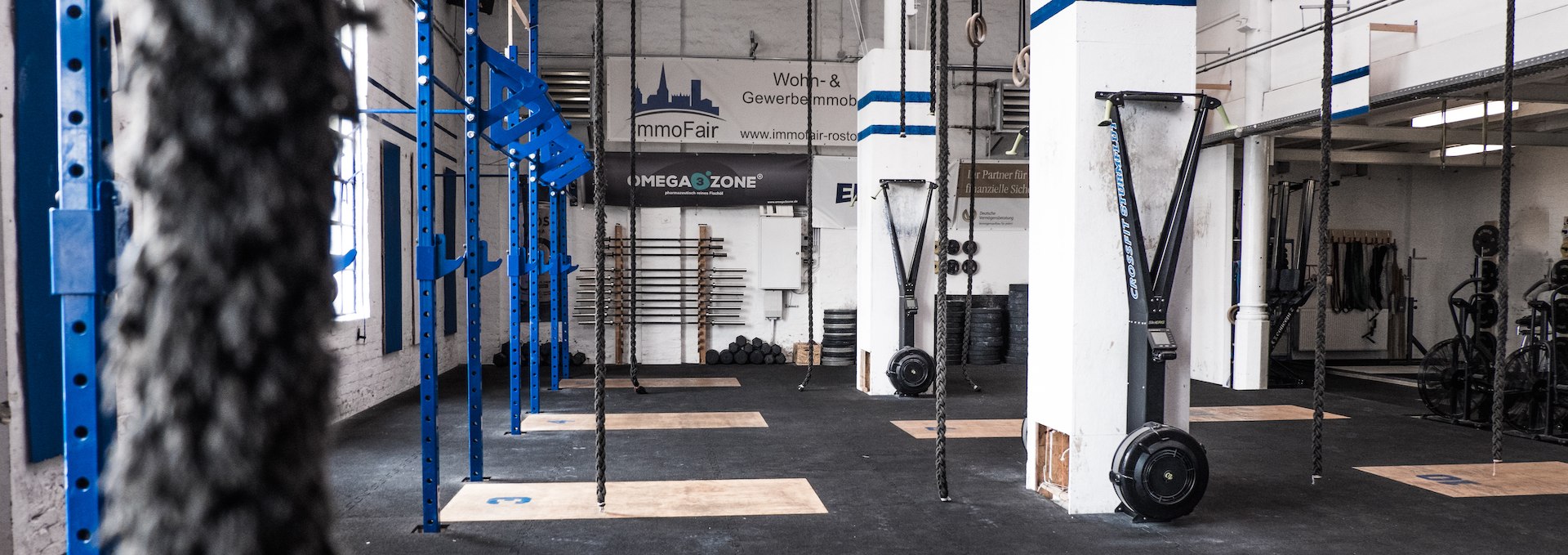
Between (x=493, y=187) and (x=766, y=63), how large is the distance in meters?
3.51

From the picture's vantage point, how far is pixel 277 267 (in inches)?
10.0

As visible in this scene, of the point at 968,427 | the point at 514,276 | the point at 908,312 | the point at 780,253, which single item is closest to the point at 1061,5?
the point at 968,427

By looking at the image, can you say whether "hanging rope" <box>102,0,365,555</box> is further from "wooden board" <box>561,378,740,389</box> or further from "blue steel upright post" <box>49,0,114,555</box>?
"wooden board" <box>561,378,740,389</box>

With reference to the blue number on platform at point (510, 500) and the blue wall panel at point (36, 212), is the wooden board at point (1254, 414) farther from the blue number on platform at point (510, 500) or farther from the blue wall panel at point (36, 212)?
the blue wall panel at point (36, 212)

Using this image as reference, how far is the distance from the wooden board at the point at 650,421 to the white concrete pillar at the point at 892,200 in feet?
5.32

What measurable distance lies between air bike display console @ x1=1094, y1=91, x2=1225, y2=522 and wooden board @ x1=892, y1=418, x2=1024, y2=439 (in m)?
1.98

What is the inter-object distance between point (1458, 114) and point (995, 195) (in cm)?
472

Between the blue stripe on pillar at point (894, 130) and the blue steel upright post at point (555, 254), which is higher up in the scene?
the blue stripe on pillar at point (894, 130)

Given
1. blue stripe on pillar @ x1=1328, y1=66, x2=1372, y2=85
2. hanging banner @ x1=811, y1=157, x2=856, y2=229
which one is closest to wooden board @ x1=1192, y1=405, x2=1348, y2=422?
blue stripe on pillar @ x1=1328, y1=66, x2=1372, y2=85

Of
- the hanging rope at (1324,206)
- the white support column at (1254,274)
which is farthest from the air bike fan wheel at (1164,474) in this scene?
the white support column at (1254,274)

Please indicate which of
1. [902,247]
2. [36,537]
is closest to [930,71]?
[902,247]

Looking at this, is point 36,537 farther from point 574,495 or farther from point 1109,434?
point 1109,434

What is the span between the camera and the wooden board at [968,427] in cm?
603

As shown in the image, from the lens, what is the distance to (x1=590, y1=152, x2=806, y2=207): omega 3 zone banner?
11023mm
